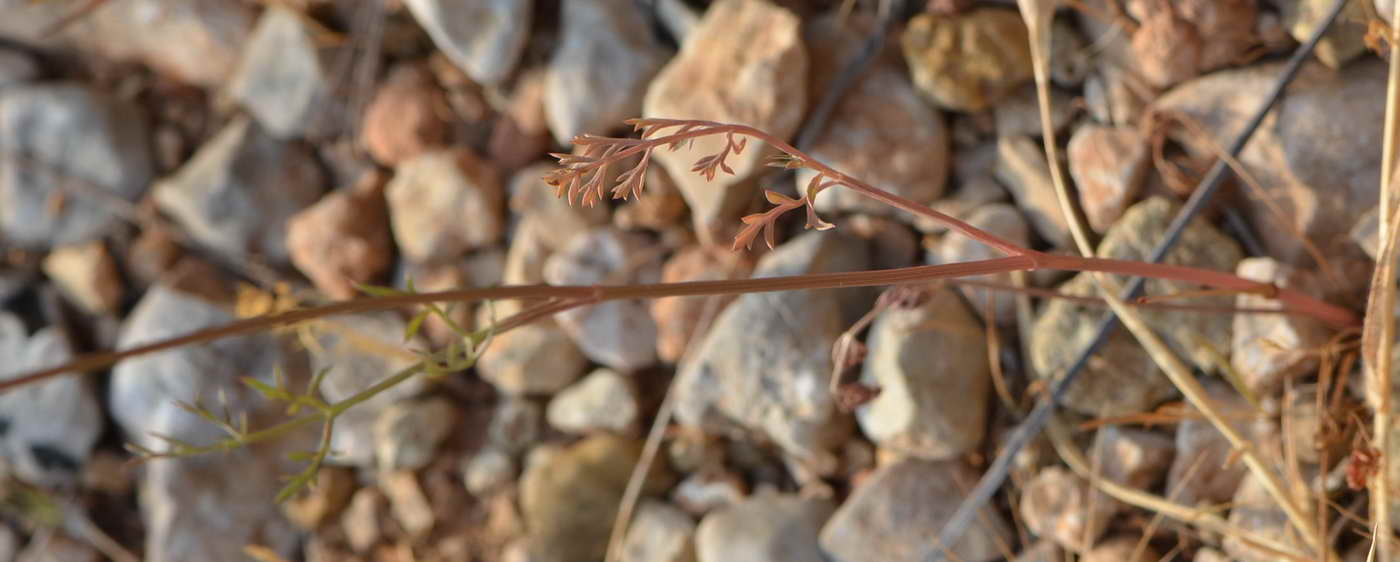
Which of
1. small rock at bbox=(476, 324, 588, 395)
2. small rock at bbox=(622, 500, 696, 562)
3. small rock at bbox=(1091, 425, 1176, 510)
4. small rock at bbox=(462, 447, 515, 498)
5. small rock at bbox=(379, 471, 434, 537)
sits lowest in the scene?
small rock at bbox=(379, 471, 434, 537)

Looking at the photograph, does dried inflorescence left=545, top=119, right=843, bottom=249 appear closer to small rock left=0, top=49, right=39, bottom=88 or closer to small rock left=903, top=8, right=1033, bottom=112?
small rock left=903, top=8, right=1033, bottom=112

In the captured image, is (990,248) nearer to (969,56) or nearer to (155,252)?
(969,56)

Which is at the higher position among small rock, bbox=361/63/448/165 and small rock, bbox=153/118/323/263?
small rock, bbox=361/63/448/165

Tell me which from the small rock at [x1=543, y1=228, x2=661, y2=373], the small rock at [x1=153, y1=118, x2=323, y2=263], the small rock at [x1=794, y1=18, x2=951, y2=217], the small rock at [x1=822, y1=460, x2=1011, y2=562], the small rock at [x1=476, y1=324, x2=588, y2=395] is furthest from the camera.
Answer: the small rock at [x1=153, y1=118, x2=323, y2=263]

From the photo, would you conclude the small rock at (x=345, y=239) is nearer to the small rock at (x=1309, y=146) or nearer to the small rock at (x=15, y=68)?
the small rock at (x=15, y=68)

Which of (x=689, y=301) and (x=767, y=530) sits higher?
(x=689, y=301)

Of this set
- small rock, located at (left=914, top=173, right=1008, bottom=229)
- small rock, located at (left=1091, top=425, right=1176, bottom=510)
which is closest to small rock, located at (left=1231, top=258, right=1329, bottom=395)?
small rock, located at (left=1091, top=425, right=1176, bottom=510)

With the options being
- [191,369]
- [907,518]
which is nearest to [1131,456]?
[907,518]
